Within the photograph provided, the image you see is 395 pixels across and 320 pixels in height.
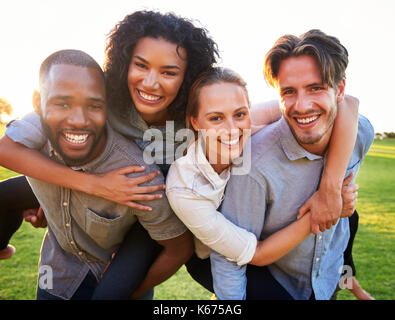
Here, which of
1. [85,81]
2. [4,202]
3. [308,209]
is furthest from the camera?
[4,202]

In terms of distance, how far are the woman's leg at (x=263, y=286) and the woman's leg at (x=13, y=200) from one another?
6.64 ft

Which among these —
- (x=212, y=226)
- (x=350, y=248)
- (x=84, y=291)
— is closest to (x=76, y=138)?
(x=212, y=226)

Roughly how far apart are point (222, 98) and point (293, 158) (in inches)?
25.8

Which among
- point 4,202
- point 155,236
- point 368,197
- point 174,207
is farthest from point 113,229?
point 368,197

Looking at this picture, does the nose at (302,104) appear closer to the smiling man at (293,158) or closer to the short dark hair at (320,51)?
the smiling man at (293,158)

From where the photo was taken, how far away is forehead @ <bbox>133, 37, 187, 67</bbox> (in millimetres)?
2375

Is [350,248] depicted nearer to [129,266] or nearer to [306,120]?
[306,120]

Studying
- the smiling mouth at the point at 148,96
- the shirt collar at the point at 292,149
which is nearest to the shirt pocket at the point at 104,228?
the smiling mouth at the point at 148,96

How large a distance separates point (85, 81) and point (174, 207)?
99 centimetres

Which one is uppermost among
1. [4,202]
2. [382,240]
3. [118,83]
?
[118,83]

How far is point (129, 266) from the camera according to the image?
2391 mm

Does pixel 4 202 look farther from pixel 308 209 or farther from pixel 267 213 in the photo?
pixel 308 209

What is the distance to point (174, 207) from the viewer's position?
2.15 m

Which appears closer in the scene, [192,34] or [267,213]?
[267,213]
